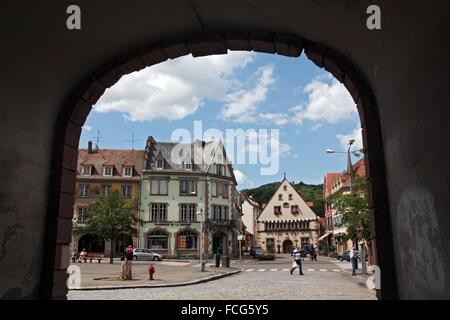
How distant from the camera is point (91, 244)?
44719 millimetres

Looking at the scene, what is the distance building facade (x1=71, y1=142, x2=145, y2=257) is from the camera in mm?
44750

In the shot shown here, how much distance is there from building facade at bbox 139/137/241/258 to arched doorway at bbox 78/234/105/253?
177 inches

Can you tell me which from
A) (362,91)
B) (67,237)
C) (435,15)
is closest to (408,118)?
(435,15)

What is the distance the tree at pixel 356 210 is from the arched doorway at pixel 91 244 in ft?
102

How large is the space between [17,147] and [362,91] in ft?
14.0

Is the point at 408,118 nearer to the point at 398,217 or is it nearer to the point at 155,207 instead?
the point at 398,217

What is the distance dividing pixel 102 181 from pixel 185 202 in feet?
31.1

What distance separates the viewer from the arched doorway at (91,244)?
44.5 m

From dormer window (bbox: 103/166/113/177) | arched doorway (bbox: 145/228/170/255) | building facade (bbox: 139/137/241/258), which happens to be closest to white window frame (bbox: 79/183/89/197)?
dormer window (bbox: 103/166/113/177)

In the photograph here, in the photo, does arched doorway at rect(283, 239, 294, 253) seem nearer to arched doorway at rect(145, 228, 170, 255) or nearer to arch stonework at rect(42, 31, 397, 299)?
arched doorway at rect(145, 228, 170, 255)

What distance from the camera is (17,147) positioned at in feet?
16.1

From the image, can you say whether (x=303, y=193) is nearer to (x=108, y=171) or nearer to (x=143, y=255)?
(x=108, y=171)

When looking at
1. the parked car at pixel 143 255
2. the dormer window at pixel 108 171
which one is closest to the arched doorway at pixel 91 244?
the parked car at pixel 143 255

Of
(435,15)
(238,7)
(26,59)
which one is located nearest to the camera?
(435,15)
